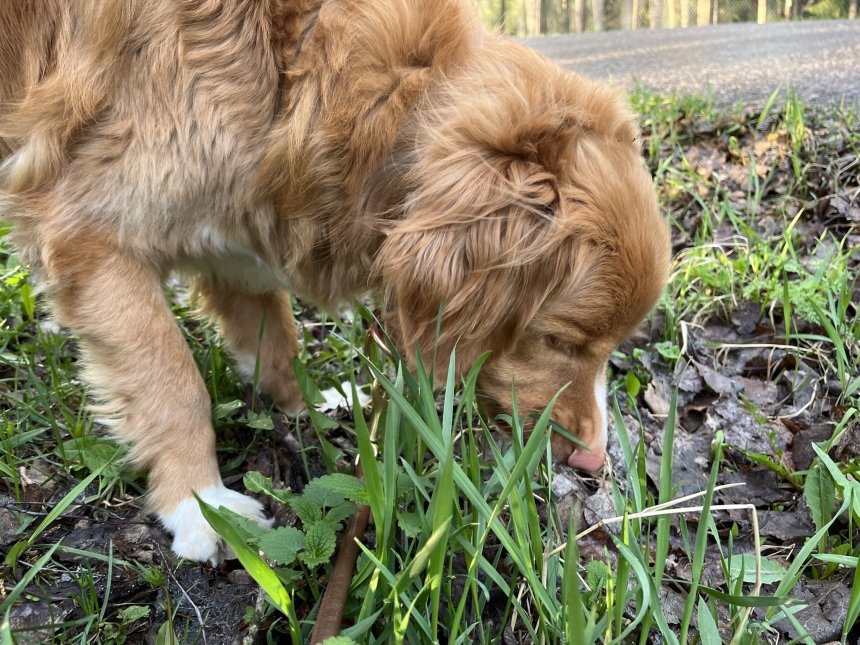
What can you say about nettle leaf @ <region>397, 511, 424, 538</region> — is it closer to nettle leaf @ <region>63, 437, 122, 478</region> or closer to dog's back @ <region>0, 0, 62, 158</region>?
nettle leaf @ <region>63, 437, 122, 478</region>

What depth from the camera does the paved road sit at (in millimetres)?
5688

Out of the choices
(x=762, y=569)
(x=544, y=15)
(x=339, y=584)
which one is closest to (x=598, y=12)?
(x=544, y=15)

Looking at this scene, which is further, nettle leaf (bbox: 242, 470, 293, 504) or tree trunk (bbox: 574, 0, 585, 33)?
tree trunk (bbox: 574, 0, 585, 33)

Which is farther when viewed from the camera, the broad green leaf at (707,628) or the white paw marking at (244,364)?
the white paw marking at (244,364)

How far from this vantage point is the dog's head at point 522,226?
191 centimetres

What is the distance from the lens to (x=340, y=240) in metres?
2.24

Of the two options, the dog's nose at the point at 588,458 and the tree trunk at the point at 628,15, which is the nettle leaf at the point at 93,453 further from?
the tree trunk at the point at 628,15

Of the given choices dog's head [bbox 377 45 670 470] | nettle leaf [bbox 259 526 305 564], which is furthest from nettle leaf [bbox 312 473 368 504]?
dog's head [bbox 377 45 670 470]

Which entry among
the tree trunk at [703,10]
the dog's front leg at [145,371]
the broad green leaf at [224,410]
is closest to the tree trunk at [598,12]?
the tree trunk at [703,10]

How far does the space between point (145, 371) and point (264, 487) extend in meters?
0.51

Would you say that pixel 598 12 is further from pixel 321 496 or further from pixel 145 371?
pixel 321 496

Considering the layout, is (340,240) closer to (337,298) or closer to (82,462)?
(337,298)

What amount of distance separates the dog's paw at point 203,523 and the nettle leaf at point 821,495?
160 cm

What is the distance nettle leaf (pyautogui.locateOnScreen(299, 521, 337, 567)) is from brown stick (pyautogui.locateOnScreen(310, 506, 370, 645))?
0.06 metres
